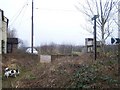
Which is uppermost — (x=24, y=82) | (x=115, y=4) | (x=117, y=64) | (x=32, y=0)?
(x=32, y=0)

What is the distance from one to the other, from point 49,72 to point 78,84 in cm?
332

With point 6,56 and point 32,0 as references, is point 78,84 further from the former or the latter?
point 32,0

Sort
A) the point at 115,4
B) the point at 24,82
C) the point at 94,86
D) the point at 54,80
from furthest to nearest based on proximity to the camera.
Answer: the point at 115,4 < the point at 24,82 < the point at 54,80 < the point at 94,86

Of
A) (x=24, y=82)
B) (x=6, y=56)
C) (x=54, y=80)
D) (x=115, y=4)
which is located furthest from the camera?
(x=6, y=56)

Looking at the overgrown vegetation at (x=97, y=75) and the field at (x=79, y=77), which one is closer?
the overgrown vegetation at (x=97, y=75)

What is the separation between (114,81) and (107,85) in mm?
450

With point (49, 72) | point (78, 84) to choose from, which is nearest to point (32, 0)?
point (49, 72)

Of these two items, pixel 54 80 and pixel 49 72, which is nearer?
pixel 54 80

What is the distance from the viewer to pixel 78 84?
472 inches

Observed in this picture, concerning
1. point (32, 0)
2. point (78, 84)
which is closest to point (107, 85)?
point (78, 84)

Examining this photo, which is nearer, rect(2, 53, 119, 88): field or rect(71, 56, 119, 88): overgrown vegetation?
rect(71, 56, 119, 88): overgrown vegetation

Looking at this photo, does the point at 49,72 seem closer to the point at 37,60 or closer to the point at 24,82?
the point at 24,82

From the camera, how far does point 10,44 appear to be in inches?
1342

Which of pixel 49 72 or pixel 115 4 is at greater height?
pixel 115 4
